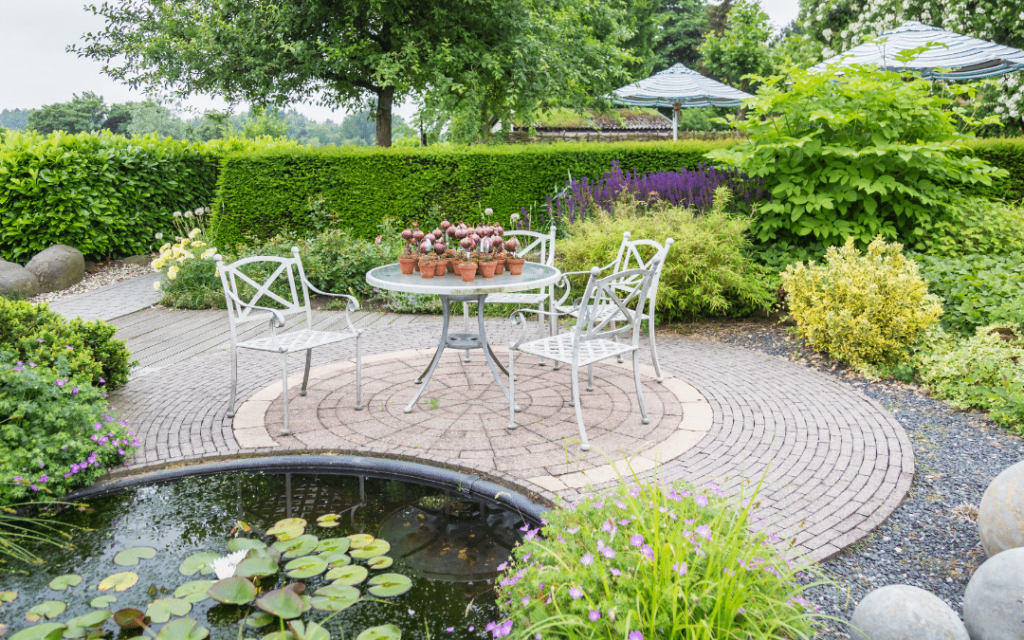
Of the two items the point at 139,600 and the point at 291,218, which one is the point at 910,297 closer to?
the point at 139,600

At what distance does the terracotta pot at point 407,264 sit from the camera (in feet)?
14.0

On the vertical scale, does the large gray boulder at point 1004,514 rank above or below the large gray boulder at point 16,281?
below

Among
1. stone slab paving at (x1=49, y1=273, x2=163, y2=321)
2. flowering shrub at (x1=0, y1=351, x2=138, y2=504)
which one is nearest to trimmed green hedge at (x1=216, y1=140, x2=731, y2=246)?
stone slab paving at (x1=49, y1=273, x2=163, y2=321)

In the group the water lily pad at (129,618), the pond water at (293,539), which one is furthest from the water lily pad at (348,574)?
the water lily pad at (129,618)

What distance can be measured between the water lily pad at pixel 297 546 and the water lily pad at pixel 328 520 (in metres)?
0.14

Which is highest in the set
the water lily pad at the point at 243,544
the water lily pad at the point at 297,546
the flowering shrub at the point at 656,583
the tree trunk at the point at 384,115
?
the tree trunk at the point at 384,115

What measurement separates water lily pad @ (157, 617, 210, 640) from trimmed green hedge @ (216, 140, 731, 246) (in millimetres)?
7306

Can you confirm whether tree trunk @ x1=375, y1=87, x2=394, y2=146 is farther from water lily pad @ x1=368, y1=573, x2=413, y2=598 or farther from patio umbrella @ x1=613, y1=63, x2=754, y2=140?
water lily pad @ x1=368, y1=573, x2=413, y2=598

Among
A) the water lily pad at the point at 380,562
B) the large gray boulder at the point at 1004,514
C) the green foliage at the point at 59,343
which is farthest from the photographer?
the green foliage at the point at 59,343

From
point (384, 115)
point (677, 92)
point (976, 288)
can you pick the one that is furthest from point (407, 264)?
point (677, 92)

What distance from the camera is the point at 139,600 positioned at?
241 centimetres

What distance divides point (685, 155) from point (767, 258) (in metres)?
2.74

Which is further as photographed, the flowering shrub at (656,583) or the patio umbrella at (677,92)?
the patio umbrella at (677,92)

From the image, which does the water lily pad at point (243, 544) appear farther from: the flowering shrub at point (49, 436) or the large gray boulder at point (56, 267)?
the large gray boulder at point (56, 267)
